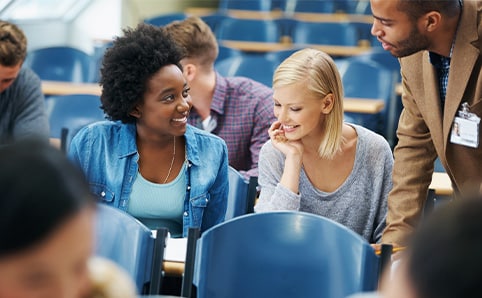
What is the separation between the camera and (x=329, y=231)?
219 cm

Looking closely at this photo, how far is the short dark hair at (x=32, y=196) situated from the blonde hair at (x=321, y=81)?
198cm

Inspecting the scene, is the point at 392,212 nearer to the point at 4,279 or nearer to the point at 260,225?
the point at 260,225

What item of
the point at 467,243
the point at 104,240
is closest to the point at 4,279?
the point at 467,243

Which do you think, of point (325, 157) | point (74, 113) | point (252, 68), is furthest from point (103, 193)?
point (252, 68)

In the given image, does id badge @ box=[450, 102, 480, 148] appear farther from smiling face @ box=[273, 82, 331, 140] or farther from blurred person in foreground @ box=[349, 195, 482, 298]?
blurred person in foreground @ box=[349, 195, 482, 298]

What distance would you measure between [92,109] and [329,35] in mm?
4518

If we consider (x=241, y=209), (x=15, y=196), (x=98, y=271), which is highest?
(x=15, y=196)

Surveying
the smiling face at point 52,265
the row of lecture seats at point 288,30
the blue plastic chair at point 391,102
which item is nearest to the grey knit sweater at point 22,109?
the blue plastic chair at point 391,102

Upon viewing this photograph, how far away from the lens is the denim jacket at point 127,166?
279 centimetres

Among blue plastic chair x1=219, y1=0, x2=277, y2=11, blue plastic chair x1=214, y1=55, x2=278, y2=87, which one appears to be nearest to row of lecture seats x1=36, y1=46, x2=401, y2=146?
blue plastic chair x1=214, y1=55, x2=278, y2=87

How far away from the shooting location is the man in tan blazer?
2.44 m

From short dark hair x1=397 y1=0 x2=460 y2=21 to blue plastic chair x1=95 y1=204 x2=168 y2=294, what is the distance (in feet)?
3.08

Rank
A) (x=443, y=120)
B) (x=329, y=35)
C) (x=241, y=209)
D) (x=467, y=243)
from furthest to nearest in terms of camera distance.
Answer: (x=329, y=35) → (x=241, y=209) → (x=443, y=120) → (x=467, y=243)

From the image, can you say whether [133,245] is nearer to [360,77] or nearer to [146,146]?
[146,146]
